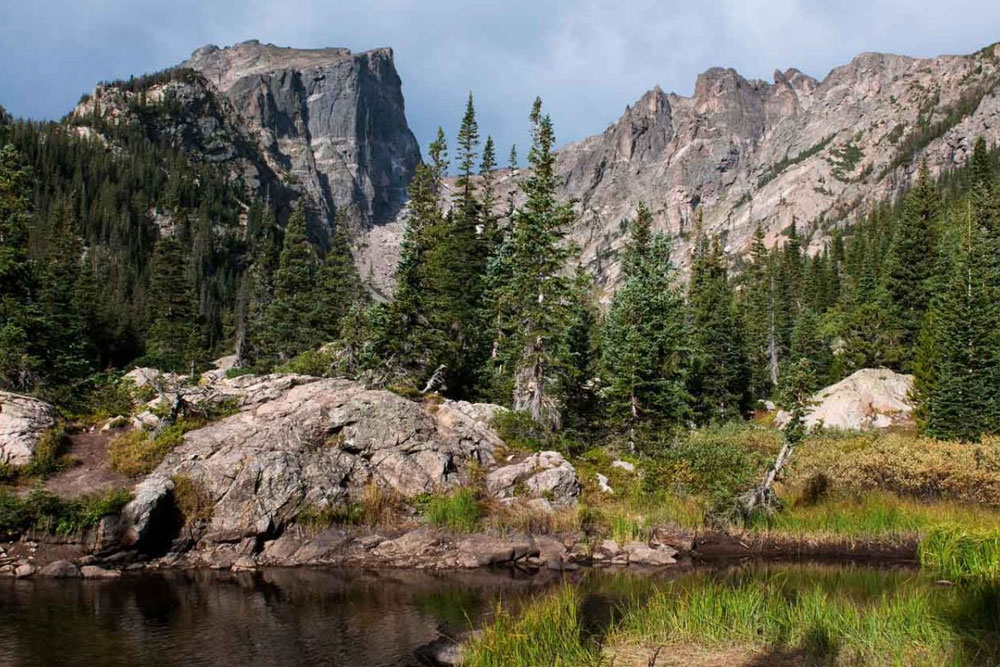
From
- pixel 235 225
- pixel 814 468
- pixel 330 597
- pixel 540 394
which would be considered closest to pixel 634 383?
pixel 540 394

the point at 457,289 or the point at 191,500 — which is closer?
the point at 191,500

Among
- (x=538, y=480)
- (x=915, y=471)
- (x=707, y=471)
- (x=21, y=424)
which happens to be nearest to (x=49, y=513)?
(x=21, y=424)

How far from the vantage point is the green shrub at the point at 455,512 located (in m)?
22.9

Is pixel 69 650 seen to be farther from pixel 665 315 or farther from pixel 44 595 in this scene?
pixel 665 315

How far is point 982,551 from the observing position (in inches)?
682

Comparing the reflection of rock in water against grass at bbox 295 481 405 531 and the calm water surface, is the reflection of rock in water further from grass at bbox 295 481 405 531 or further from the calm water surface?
grass at bbox 295 481 405 531

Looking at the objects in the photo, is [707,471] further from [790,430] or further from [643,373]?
[643,373]

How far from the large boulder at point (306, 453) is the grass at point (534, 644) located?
1323 cm

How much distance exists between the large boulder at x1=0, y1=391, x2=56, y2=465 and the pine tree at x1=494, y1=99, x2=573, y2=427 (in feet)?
63.6

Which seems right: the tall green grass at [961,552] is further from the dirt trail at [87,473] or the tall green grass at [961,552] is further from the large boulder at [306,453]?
the dirt trail at [87,473]

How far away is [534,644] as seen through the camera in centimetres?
1052

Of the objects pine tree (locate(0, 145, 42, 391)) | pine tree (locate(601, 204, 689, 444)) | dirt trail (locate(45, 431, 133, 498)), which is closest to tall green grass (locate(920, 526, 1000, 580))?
pine tree (locate(601, 204, 689, 444))

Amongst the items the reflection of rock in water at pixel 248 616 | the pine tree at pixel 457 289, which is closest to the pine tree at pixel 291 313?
the pine tree at pixel 457 289

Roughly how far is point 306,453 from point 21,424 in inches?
413
